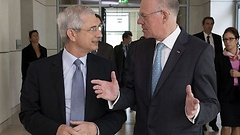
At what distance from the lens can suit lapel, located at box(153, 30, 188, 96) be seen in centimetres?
218

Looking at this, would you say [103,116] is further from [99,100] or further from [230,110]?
[230,110]

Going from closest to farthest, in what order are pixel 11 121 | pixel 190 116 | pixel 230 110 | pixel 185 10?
pixel 190 116
pixel 230 110
pixel 11 121
pixel 185 10

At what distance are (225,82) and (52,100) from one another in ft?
10.4

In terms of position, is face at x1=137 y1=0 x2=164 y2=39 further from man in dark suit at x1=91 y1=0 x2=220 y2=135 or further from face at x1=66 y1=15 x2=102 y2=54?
face at x1=66 y1=15 x2=102 y2=54

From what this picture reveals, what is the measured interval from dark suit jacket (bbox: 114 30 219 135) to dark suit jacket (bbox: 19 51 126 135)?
0.53 ft

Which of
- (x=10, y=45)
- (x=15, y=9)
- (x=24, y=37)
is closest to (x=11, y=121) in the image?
(x=10, y=45)

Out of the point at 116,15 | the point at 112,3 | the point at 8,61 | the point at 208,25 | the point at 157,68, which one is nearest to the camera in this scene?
the point at 157,68

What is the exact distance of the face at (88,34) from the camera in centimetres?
229

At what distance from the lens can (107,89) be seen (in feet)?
7.13

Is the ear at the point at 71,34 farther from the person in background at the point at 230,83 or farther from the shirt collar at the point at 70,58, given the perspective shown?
the person in background at the point at 230,83

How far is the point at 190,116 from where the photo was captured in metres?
1.97

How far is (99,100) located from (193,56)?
0.66m

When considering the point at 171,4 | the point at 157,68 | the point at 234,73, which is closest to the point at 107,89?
the point at 157,68

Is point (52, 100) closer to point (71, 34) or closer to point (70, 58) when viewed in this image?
point (70, 58)
